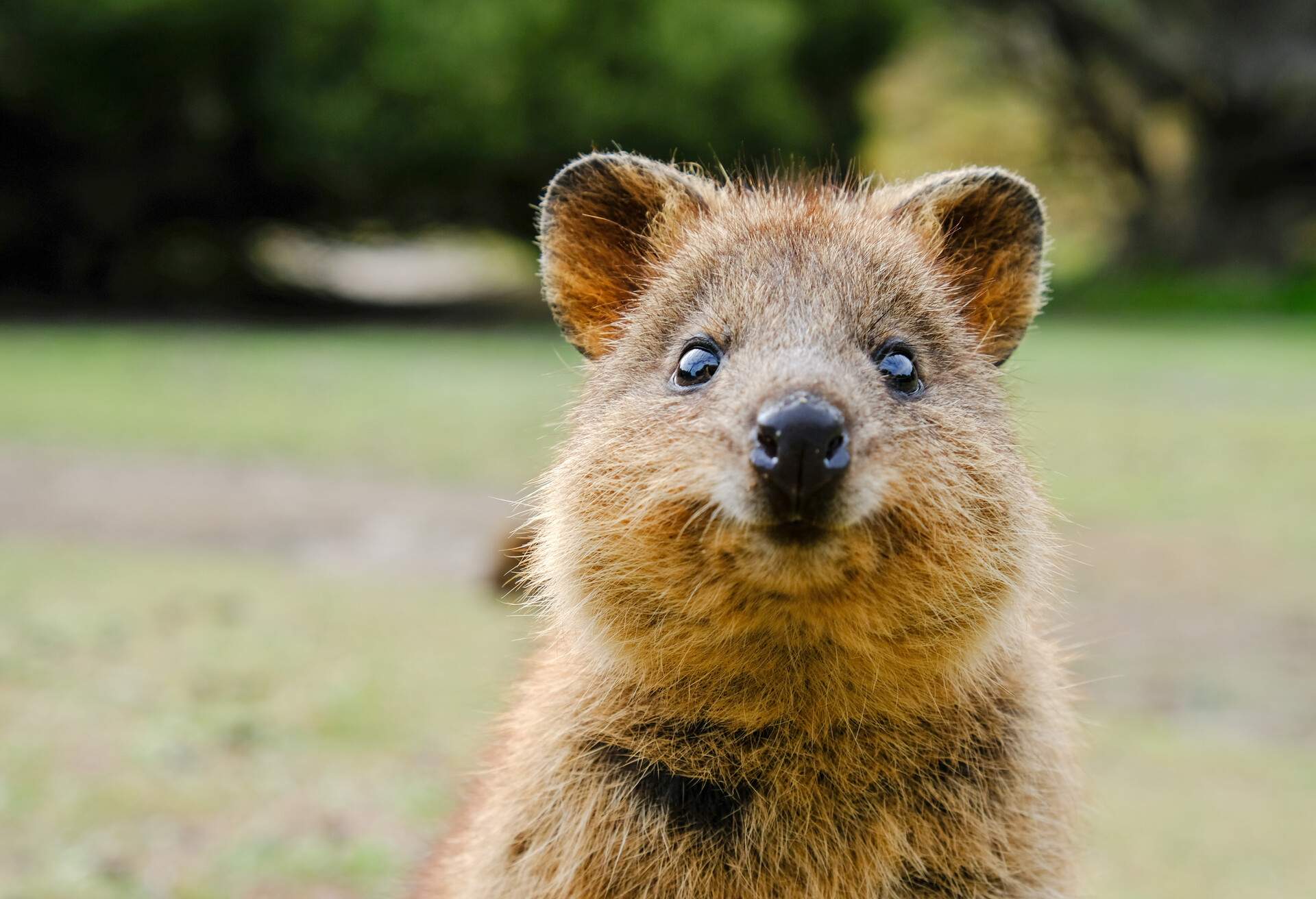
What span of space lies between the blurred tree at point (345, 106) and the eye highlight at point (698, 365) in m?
21.4

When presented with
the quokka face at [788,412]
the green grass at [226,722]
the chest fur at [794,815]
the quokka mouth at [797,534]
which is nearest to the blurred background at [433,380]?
the green grass at [226,722]

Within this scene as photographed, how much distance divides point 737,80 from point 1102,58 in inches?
617

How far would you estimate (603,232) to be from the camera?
4281mm

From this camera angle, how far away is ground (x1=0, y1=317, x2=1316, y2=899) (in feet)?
18.0

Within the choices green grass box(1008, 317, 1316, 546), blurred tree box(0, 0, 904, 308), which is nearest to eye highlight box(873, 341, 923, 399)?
green grass box(1008, 317, 1316, 546)

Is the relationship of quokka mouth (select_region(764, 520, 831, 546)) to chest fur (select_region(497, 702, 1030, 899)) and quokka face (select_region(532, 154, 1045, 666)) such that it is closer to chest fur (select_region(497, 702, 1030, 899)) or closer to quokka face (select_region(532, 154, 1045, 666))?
quokka face (select_region(532, 154, 1045, 666))

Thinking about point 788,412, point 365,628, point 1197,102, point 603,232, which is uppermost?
point 1197,102

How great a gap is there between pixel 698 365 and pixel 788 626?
803 millimetres

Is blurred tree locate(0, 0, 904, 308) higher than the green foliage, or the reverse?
blurred tree locate(0, 0, 904, 308)

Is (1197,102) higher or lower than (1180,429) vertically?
higher

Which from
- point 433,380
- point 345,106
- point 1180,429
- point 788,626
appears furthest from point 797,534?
point 345,106

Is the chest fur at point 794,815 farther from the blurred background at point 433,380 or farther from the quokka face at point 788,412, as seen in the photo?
the blurred background at point 433,380

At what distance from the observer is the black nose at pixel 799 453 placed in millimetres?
2914

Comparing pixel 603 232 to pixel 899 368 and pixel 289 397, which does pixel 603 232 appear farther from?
pixel 289 397
